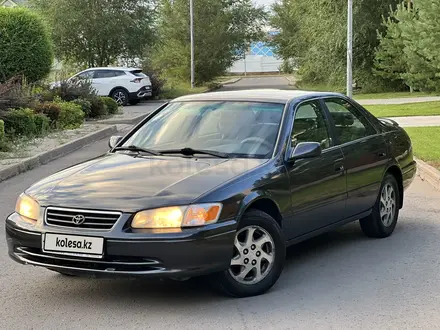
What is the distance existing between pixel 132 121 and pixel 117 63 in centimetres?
2096

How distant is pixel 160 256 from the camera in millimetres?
5086

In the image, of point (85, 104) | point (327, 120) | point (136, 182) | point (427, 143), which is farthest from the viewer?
point (85, 104)

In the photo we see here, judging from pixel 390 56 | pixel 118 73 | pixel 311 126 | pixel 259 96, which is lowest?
pixel 118 73

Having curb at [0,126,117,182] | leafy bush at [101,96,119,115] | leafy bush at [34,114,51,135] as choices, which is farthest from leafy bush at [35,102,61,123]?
leafy bush at [101,96,119,115]

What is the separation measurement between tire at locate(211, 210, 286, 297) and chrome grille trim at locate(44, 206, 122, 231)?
856 millimetres

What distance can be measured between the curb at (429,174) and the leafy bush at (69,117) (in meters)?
10.3

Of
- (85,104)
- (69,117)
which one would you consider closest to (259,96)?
(69,117)

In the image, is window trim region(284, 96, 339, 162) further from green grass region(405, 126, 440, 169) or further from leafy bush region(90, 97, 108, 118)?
leafy bush region(90, 97, 108, 118)

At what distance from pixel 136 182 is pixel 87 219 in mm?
512

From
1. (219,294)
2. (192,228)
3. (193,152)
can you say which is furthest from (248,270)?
(193,152)

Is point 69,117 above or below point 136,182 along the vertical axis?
below

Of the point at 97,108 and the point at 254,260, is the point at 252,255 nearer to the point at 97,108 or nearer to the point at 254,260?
the point at 254,260

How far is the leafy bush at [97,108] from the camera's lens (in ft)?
78.9

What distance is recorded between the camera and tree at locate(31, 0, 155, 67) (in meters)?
41.2
